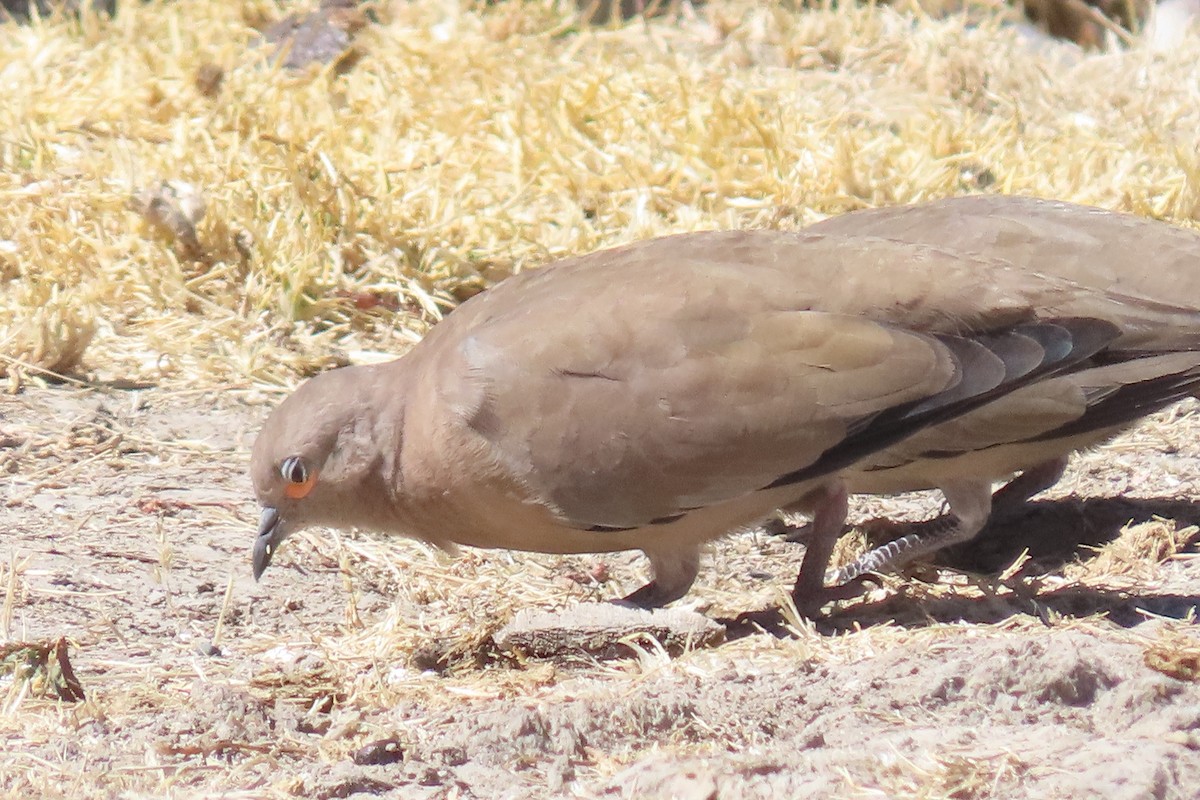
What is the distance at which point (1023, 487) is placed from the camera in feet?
17.1

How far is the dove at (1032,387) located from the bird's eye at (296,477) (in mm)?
1423

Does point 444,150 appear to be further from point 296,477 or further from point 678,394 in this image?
point 678,394

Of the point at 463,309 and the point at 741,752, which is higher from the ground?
the point at 463,309

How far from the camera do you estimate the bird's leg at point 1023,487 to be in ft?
16.8

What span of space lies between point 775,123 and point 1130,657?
14.5 feet

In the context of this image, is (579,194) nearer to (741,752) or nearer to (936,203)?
(936,203)

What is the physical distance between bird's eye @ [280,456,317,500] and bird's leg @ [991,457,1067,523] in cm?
219

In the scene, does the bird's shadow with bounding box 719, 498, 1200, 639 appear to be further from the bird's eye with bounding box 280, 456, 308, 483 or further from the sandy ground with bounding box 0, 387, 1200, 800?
the bird's eye with bounding box 280, 456, 308, 483

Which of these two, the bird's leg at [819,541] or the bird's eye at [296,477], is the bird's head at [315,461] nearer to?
the bird's eye at [296,477]

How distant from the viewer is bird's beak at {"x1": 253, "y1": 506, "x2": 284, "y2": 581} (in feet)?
14.1

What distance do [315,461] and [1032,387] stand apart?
1.86 m

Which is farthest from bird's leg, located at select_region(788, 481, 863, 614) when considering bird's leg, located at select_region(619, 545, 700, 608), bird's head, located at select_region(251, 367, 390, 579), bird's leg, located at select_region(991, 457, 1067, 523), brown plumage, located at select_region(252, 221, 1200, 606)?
bird's head, located at select_region(251, 367, 390, 579)

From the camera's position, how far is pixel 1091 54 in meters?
9.30

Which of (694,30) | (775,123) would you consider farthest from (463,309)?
(694,30)
